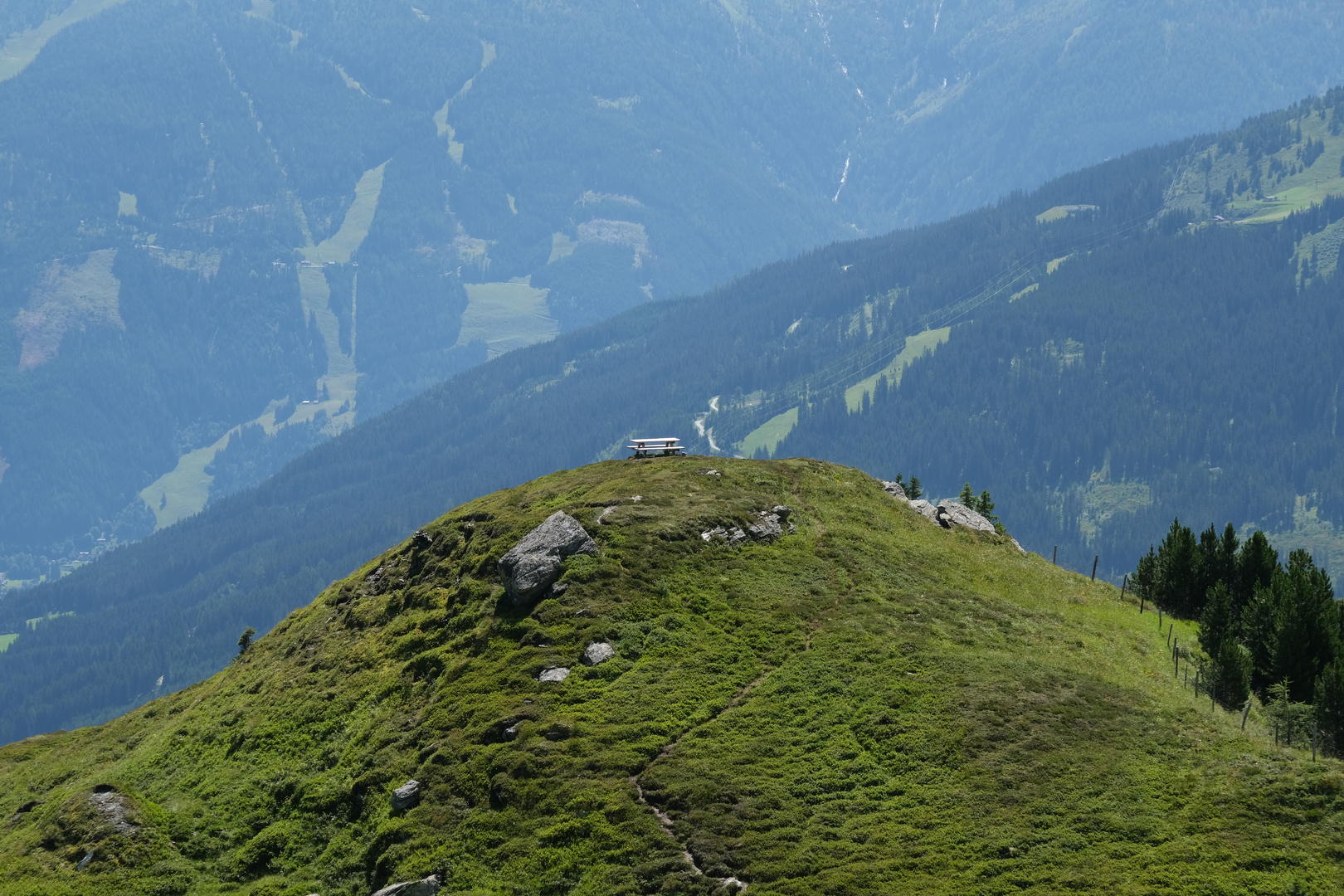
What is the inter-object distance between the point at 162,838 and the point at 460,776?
2333 centimetres

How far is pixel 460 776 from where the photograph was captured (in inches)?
3066

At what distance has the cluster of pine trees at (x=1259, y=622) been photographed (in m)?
87.6

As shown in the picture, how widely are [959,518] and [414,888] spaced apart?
7874 cm

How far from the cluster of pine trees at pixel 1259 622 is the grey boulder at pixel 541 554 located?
51.2m

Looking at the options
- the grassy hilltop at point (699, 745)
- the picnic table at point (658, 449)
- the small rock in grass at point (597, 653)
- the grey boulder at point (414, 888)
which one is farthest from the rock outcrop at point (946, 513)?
the grey boulder at point (414, 888)

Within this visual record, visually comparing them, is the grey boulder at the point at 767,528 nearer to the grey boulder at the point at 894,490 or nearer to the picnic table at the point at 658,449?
the picnic table at the point at 658,449

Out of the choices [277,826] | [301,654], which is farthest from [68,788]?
[277,826]

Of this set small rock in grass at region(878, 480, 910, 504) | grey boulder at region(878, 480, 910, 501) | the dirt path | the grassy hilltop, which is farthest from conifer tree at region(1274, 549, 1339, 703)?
the dirt path

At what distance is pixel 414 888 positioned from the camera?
7069cm

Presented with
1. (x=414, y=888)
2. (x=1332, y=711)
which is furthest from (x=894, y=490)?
(x=414, y=888)

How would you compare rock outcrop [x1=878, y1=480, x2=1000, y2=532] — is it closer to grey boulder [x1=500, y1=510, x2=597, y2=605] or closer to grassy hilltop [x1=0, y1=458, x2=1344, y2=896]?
grassy hilltop [x1=0, y1=458, x2=1344, y2=896]

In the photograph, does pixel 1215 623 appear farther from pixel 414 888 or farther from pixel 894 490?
pixel 414 888

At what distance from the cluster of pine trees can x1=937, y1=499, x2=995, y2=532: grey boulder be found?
20799 mm

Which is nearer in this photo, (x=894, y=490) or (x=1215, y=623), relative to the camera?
(x=1215, y=623)
